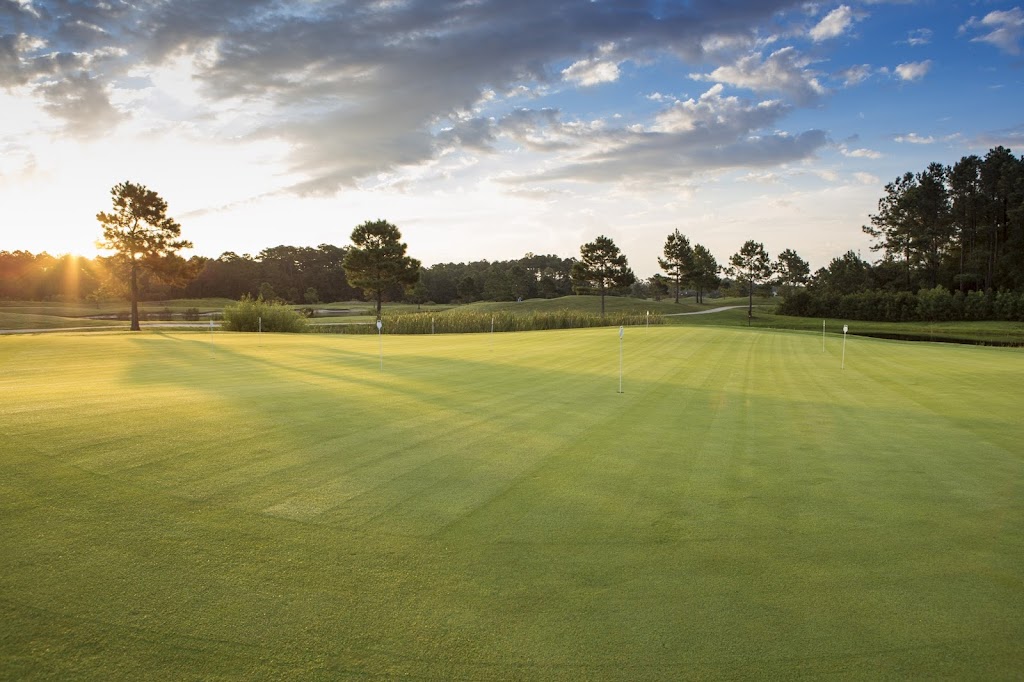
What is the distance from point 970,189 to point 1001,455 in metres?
89.0

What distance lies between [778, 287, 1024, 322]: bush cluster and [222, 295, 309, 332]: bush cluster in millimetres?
63986

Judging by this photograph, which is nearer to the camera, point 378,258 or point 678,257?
point 378,258

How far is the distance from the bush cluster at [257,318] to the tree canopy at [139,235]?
627 centimetres

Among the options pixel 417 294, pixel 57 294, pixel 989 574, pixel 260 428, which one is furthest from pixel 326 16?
pixel 57 294

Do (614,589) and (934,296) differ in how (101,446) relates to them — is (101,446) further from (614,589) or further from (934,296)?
(934,296)

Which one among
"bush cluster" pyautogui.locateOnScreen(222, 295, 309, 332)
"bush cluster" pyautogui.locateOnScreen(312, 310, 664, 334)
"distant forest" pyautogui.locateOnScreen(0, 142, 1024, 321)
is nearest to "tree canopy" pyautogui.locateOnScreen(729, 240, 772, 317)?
"distant forest" pyautogui.locateOnScreen(0, 142, 1024, 321)

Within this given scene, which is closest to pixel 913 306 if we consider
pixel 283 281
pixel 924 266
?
pixel 924 266

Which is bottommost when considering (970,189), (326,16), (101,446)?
(101,446)

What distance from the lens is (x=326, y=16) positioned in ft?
66.8

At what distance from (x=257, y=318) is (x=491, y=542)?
1560 inches

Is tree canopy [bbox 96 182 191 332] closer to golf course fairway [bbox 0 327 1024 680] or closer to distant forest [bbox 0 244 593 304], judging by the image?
golf course fairway [bbox 0 327 1024 680]

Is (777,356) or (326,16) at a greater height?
(326,16)

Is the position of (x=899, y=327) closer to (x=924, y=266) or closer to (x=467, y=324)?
(x=924, y=266)

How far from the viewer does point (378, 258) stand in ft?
226
